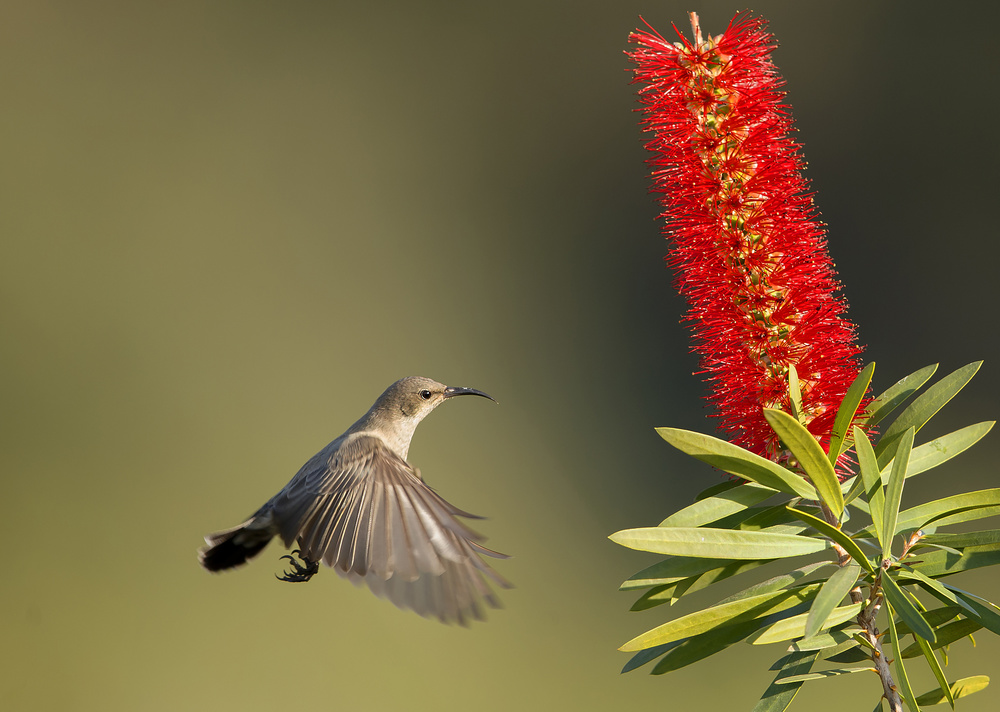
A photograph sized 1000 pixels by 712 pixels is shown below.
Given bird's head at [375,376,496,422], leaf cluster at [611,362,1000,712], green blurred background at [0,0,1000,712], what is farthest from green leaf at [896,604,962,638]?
green blurred background at [0,0,1000,712]

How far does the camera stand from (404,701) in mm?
3057

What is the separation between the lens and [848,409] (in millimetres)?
671

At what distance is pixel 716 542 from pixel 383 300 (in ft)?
10.9

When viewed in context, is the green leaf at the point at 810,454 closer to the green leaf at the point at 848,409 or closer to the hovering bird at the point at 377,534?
the green leaf at the point at 848,409

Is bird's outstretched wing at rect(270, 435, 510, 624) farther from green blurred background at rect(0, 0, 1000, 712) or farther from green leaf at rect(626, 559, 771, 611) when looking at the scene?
green blurred background at rect(0, 0, 1000, 712)

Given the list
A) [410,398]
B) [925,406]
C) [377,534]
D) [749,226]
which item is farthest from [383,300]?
[925,406]

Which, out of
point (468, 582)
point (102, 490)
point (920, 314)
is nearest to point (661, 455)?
point (920, 314)

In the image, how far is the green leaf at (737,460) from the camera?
25.1 inches

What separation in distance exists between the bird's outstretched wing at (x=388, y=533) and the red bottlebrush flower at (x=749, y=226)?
37 cm

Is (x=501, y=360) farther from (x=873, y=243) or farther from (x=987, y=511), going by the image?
(x=987, y=511)


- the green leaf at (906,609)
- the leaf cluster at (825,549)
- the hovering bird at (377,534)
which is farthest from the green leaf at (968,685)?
the hovering bird at (377,534)

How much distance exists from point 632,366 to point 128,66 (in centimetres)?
274

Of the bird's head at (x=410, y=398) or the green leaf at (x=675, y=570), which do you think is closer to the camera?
the green leaf at (x=675, y=570)

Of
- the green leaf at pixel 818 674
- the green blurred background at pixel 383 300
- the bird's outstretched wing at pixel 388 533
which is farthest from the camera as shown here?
the green blurred background at pixel 383 300
